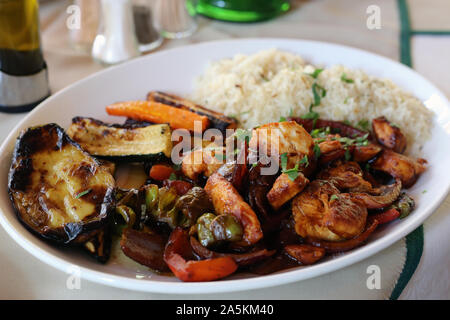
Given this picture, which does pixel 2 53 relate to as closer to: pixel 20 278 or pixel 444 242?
pixel 20 278

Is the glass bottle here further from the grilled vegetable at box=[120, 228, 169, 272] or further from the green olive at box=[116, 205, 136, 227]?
the grilled vegetable at box=[120, 228, 169, 272]

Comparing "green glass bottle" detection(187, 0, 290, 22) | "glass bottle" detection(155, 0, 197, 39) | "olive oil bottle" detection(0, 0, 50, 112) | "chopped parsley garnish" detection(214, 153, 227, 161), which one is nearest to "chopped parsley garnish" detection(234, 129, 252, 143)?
"chopped parsley garnish" detection(214, 153, 227, 161)

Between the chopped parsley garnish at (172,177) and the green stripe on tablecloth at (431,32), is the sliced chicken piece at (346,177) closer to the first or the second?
the chopped parsley garnish at (172,177)

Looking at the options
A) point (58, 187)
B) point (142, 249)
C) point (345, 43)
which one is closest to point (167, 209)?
point (142, 249)

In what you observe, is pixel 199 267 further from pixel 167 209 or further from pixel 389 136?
pixel 389 136

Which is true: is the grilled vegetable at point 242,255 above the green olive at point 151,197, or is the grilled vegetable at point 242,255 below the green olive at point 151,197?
below

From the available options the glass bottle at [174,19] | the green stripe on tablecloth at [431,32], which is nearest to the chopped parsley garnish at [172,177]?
the glass bottle at [174,19]
